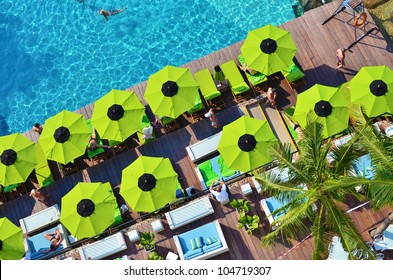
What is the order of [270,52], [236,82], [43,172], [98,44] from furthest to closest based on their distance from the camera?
[98,44] → [236,82] → [43,172] → [270,52]

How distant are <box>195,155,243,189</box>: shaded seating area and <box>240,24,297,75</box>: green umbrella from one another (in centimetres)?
460

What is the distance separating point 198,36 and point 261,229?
38.8 feet

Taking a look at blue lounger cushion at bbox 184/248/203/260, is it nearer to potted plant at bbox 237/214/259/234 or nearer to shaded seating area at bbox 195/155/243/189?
potted plant at bbox 237/214/259/234

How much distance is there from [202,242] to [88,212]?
192 inches

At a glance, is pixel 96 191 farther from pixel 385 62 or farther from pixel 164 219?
pixel 385 62

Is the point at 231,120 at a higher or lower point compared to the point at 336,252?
higher

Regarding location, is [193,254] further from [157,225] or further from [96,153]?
[96,153]

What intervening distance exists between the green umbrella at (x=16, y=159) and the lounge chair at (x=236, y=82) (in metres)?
9.67

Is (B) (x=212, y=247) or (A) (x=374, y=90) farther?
(A) (x=374, y=90)

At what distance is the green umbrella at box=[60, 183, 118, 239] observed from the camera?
17.7 metres

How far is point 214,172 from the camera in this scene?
19.1 metres

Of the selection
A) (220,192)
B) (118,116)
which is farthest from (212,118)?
(118,116)

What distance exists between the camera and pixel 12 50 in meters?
25.0
